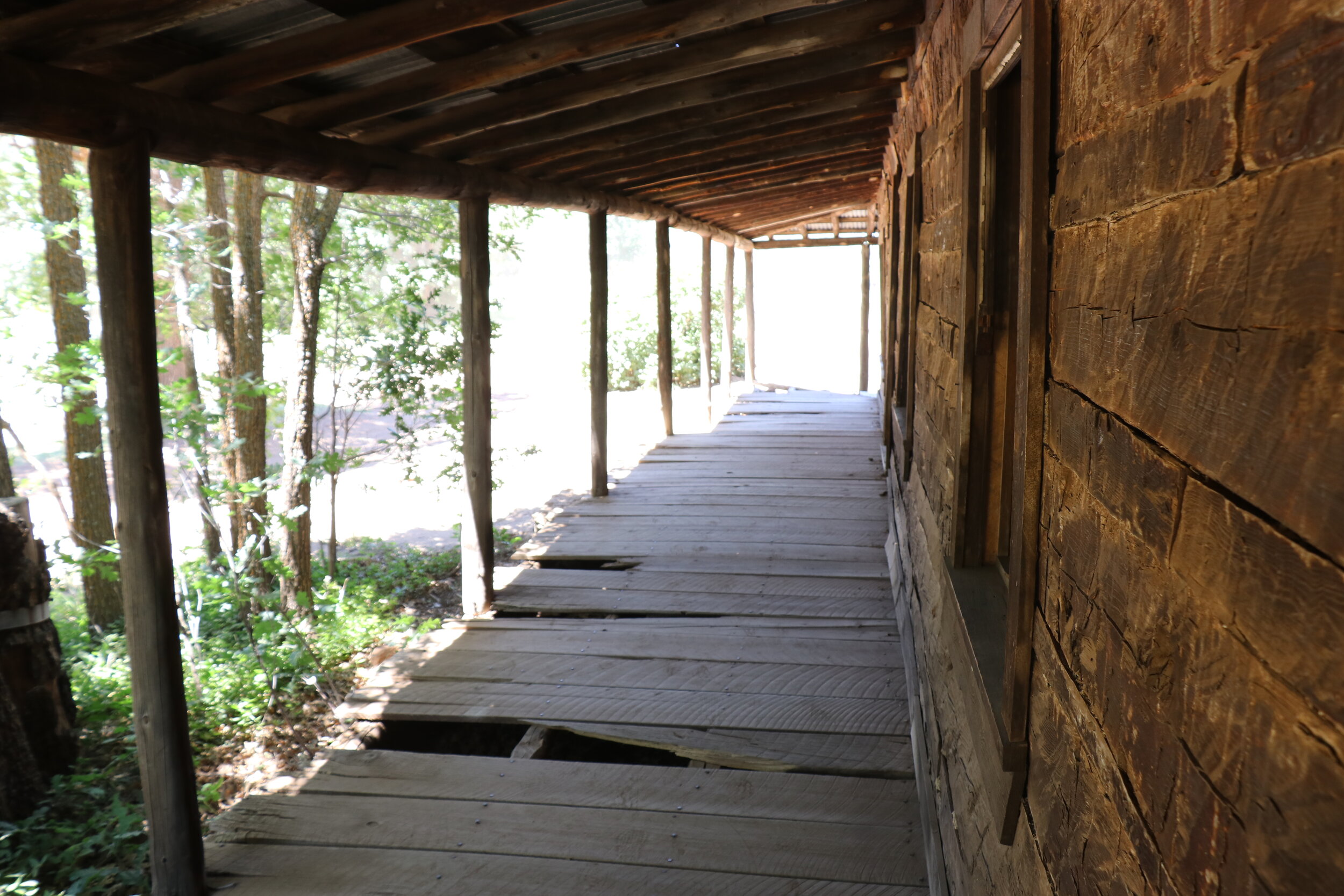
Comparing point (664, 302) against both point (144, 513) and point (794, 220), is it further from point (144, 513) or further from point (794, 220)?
point (144, 513)

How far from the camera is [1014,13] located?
5.73ft

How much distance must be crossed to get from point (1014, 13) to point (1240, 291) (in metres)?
1.25

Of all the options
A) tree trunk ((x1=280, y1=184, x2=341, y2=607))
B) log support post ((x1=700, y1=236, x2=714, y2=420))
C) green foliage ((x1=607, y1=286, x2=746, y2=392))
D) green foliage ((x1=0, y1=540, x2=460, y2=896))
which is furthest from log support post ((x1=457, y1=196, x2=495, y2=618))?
green foliage ((x1=607, y1=286, x2=746, y2=392))

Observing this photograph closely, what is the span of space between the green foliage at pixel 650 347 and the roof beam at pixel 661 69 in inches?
658

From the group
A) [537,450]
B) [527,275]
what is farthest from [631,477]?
[527,275]

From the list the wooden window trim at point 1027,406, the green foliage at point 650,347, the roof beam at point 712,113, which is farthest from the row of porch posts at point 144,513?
the green foliage at point 650,347

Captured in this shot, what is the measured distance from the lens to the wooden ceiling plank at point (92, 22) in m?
2.17

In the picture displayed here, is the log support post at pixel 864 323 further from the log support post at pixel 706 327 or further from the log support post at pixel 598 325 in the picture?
the log support post at pixel 598 325

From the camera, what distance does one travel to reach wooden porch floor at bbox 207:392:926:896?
9.94 feet

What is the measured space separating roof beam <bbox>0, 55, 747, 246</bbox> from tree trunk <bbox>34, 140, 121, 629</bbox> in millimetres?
4970

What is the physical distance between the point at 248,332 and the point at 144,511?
237 inches

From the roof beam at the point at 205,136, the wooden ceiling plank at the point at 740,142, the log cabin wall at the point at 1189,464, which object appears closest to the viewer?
the log cabin wall at the point at 1189,464

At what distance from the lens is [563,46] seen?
3.12m

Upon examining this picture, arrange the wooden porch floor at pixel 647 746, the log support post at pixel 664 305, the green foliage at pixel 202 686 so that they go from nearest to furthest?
1. the wooden porch floor at pixel 647 746
2. the green foliage at pixel 202 686
3. the log support post at pixel 664 305
